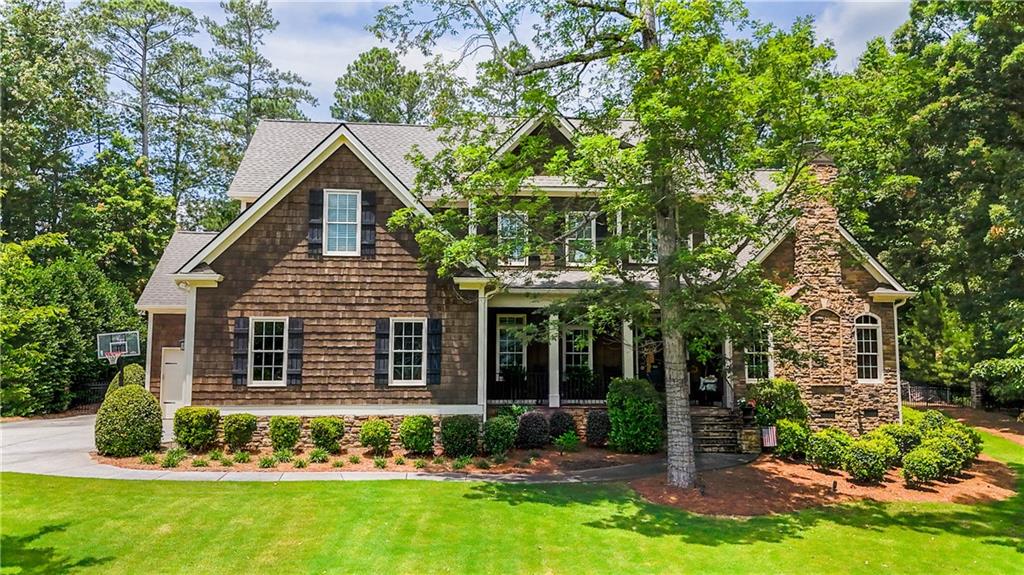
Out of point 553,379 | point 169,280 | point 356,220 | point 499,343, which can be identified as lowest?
point 553,379

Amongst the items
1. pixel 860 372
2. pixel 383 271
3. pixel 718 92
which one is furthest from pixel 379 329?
pixel 860 372

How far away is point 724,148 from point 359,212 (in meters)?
9.18

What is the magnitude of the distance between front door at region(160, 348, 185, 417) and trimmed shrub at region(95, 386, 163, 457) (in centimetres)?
620

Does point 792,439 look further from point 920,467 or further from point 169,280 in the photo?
point 169,280

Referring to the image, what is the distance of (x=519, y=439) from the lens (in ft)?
50.2

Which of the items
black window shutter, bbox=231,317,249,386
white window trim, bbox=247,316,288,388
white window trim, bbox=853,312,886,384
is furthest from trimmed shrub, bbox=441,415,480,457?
white window trim, bbox=853,312,886,384

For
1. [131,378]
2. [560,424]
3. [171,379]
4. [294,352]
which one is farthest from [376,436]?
[171,379]

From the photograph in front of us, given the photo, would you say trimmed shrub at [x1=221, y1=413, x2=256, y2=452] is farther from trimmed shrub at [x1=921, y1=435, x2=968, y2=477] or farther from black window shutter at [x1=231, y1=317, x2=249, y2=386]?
trimmed shrub at [x1=921, y1=435, x2=968, y2=477]

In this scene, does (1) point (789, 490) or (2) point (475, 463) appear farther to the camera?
(2) point (475, 463)

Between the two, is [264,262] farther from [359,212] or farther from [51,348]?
[51,348]

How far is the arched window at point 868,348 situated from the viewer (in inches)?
671

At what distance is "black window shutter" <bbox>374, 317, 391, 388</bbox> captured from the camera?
15414mm

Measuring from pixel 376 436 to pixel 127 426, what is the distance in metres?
5.51

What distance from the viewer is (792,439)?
49.1ft
